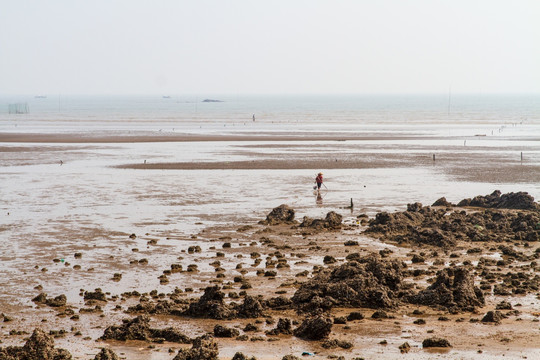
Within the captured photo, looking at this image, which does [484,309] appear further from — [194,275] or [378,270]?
[194,275]

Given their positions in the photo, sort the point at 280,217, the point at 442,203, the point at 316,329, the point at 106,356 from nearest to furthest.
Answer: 1. the point at 106,356
2. the point at 316,329
3. the point at 280,217
4. the point at 442,203

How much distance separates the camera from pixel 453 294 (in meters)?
16.6

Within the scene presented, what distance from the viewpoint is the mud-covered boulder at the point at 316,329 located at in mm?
14117

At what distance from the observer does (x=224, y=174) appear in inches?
1768

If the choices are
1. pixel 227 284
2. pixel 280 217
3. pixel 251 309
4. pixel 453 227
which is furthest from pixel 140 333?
pixel 453 227

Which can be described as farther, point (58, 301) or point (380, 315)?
point (58, 301)

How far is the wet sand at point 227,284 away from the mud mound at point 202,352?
1.10 meters

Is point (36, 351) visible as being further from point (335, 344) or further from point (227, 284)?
point (227, 284)

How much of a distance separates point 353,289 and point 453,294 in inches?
97.3

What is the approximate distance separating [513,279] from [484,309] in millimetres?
2892

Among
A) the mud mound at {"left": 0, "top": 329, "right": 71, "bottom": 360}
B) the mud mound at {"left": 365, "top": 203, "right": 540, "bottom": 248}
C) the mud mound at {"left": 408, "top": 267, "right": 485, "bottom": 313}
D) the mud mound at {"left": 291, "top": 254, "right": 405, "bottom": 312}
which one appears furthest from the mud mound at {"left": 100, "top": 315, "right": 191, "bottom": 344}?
the mud mound at {"left": 365, "top": 203, "right": 540, "bottom": 248}

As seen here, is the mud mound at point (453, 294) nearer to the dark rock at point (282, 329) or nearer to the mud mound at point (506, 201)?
the dark rock at point (282, 329)

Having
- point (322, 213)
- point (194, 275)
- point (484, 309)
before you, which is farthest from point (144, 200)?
point (484, 309)

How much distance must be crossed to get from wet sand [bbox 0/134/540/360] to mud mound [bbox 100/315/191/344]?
0.19 meters
